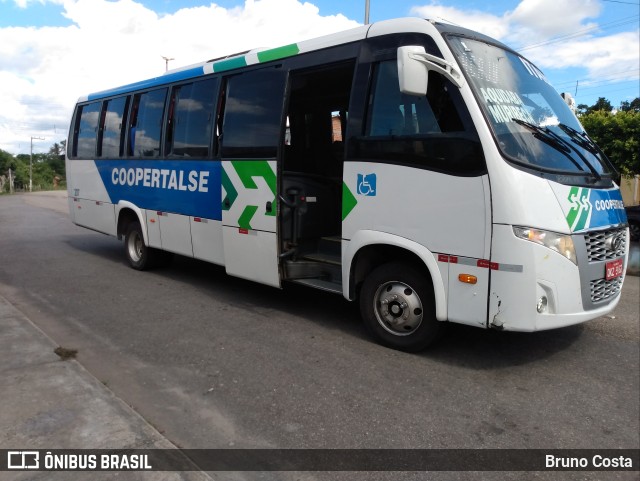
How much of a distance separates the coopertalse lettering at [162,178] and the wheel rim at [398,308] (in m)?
2.96

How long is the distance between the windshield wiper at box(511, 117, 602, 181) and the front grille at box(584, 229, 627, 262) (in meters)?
0.51

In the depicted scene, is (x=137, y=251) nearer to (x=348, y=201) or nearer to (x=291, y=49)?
(x=291, y=49)

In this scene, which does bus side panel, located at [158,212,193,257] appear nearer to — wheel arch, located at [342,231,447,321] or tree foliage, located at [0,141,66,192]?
wheel arch, located at [342,231,447,321]

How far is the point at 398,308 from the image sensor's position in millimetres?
4668

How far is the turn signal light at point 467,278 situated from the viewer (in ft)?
13.3

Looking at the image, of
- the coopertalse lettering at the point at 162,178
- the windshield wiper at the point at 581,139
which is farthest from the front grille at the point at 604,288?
the coopertalse lettering at the point at 162,178

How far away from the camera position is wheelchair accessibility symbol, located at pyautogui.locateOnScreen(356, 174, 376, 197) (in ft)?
15.2

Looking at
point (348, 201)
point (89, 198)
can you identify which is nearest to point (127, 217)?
point (89, 198)

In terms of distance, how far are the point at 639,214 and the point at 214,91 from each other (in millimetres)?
12105

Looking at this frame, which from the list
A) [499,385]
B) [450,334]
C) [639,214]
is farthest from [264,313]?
[639,214]

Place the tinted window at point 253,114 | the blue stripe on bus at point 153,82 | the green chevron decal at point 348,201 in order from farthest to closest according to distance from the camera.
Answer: the blue stripe on bus at point 153,82 < the tinted window at point 253,114 < the green chevron decal at point 348,201

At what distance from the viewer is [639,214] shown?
44.0ft

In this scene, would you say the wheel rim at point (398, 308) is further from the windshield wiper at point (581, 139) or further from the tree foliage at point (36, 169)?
the tree foliage at point (36, 169)

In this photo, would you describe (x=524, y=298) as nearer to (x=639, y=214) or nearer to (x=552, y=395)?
(x=552, y=395)
